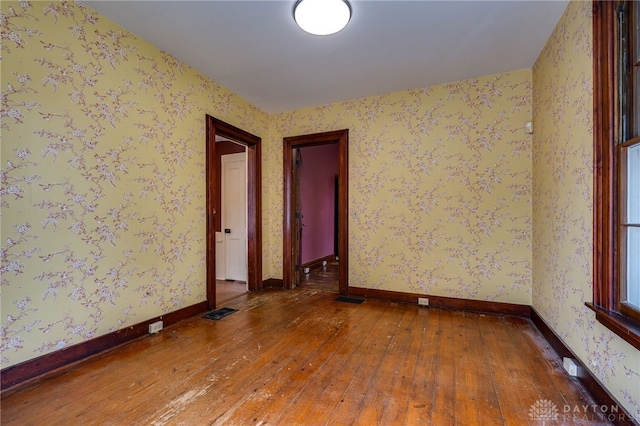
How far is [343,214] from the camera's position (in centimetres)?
371

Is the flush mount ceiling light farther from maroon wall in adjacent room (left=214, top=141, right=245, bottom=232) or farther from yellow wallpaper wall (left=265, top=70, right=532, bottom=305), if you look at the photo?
maroon wall in adjacent room (left=214, top=141, right=245, bottom=232)

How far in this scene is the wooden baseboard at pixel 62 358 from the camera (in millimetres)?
1668

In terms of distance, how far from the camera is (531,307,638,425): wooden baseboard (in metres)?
1.36

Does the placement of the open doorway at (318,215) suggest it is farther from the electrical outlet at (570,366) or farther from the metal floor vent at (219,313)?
the electrical outlet at (570,366)

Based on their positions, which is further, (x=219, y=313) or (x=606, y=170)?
(x=219, y=313)

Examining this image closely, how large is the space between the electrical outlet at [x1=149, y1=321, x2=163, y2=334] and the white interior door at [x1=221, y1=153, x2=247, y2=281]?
1.75 m

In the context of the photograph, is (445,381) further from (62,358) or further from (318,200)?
(318,200)

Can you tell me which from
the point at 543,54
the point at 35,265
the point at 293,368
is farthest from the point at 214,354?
the point at 543,54

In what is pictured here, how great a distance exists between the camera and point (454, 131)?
3.16 metres

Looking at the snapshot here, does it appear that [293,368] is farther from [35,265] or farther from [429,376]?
[35,265]

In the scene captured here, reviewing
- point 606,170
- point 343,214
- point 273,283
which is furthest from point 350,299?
point 606,170

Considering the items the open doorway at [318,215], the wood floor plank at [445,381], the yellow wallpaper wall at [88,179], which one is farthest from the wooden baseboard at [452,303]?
the yellow wallpaper wall at [88,179]

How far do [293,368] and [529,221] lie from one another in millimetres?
2704

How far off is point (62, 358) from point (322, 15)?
2953mm
